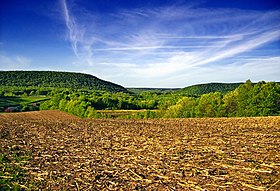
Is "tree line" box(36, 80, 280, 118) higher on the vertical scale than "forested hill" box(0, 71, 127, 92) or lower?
lower

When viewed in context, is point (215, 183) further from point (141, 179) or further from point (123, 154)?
point (123, 154)

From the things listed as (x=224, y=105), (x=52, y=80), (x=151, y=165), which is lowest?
(x=224, y=105)

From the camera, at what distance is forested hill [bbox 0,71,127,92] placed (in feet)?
408

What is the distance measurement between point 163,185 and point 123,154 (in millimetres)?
4447

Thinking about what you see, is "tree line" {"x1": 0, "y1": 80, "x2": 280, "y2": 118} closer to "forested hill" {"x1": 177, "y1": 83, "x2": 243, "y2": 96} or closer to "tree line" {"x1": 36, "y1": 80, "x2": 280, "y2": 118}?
"tree line" {"x1": 36, "y1": 80, "x2": 280, "y2": 118}

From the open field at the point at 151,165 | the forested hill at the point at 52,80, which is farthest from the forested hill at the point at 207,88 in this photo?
the open field at the point at 151,165

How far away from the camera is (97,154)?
11.9 meters

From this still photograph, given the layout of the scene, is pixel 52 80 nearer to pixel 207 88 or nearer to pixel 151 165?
pixel 207 88

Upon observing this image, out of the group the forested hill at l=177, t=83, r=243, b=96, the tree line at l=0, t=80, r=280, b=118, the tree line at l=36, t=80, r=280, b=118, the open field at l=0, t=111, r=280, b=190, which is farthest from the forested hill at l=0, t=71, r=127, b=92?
the open field at l=0, t=111, r=280, b=190

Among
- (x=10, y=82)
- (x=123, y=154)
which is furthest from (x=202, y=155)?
(x=10, y=82)

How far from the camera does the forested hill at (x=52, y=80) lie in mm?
124438

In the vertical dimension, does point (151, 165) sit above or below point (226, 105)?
above

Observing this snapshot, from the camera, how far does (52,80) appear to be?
5413 inches

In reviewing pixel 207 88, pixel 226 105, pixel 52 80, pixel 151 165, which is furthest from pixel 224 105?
pixel 52 80
